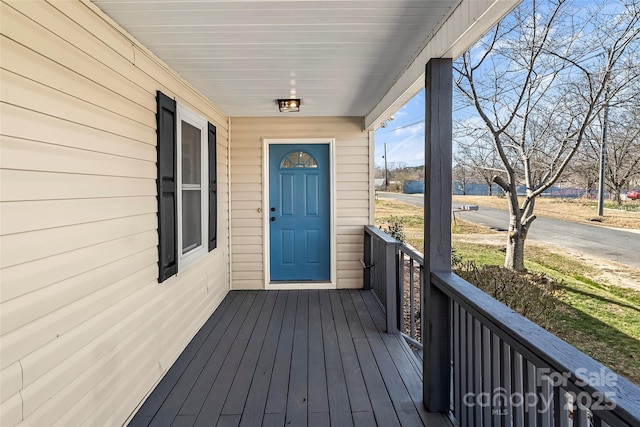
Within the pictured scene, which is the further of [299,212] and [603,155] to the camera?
[299,212]

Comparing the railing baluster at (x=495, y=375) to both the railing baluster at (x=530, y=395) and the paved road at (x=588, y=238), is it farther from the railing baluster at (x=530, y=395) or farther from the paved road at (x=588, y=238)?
the paved road at (x=588, y=238)

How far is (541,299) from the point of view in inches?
92.0

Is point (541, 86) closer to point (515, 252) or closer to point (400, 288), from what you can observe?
point (515, 252)

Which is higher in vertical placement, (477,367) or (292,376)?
(477,367)

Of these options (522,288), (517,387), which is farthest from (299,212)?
(517,387)

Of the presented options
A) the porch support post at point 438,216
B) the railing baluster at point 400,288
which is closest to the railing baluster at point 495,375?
the porch support post at point 438,216

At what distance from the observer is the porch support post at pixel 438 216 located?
2.21 m

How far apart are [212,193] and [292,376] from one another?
7.20 feet

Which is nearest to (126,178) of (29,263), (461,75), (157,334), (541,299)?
(29,263)

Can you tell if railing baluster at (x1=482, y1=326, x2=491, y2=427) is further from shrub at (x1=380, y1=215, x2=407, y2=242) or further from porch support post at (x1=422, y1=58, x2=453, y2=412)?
shrub at (x1=380, y1=215, x2=407, y2=242)

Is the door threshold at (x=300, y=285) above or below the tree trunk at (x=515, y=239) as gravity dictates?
below

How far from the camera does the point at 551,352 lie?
1209 millimetres

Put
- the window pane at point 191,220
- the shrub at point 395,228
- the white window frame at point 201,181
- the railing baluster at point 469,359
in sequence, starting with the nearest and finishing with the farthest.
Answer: the railing baluster at point 469,359
the white window frame at point 201,181
the window pane at point 191,220
the shrub at point 395,228

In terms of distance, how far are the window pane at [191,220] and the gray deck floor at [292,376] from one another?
851 millimetres
